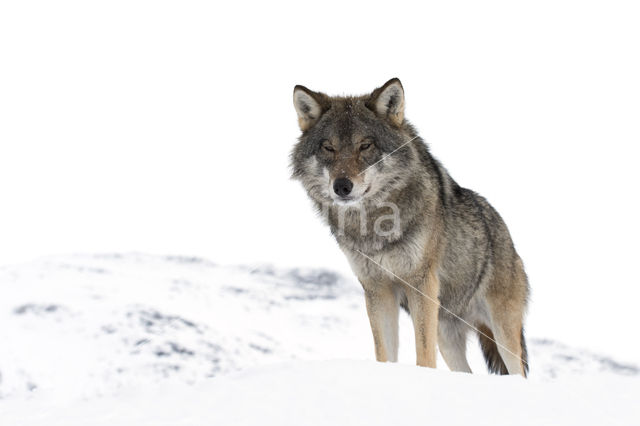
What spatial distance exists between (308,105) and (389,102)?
702mm

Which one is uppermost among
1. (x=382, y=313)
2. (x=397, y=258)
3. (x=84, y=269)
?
(x=397, y=258)

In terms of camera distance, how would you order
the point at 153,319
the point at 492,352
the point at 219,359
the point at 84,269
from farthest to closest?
1. the point at 84,269
2. the point at 153,319
3. the point at 219,359
4. the point at 492,352

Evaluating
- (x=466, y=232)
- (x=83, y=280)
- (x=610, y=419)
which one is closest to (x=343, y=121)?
(x=466, y=232)

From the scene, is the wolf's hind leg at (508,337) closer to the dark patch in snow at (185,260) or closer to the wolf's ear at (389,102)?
the wolf's ear at (389,102)

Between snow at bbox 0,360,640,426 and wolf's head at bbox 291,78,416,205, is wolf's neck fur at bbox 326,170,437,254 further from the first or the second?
snow at bbox 0,360,640,426

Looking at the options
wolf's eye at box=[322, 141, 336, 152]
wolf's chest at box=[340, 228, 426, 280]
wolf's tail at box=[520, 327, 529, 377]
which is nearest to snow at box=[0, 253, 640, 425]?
wolf's tail at box=[520, 327, 529, 377]

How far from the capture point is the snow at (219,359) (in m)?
3.13

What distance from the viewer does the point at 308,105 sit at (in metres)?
5.23

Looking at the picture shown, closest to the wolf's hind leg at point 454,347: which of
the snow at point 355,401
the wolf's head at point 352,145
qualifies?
the wolf's head at point 352,145

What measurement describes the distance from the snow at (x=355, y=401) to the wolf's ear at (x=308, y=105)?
2320 millimetres

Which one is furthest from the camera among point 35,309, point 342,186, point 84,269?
point 84,269

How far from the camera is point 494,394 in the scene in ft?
10.6

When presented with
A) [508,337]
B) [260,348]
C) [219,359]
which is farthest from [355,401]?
[260,348]

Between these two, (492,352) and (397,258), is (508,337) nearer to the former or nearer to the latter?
(492,352)
